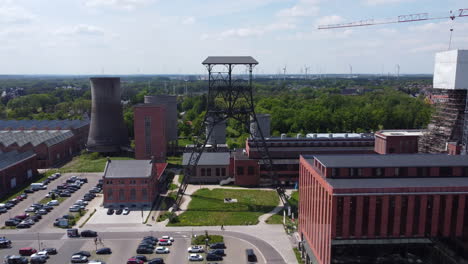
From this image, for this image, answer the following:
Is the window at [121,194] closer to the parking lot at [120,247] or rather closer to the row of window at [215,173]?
the parking lot at [120,247]

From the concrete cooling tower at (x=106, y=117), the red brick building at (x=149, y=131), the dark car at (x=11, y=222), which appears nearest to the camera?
the dark car at (x=11, y=222)

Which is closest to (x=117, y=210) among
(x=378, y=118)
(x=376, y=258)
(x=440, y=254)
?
(x=376, y=258)

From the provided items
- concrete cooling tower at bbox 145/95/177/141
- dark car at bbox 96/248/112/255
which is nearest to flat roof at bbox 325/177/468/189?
dark car at bbox 96/248/112/255

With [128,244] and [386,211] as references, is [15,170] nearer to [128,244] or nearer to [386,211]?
[128,244]

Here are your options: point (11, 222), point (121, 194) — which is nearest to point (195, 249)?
point (121, 194)

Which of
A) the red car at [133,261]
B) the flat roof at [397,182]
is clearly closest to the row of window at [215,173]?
the red car at [133,261]

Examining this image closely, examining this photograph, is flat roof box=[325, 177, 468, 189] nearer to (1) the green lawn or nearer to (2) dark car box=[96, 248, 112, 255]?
(1) the green lawn
